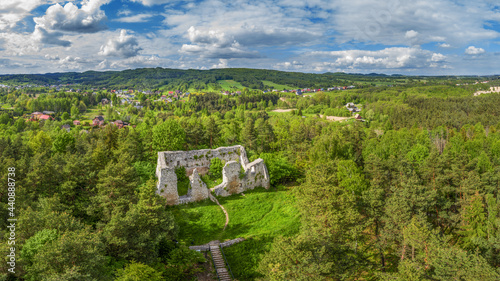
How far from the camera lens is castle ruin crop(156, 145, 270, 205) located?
3766cm

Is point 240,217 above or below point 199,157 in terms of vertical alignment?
below

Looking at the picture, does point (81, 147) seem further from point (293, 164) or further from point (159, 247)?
point (293, 164)

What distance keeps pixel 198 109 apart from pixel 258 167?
124m

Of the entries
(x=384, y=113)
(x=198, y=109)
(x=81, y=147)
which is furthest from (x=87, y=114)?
(x=384, y=113)

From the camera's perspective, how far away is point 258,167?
147ft

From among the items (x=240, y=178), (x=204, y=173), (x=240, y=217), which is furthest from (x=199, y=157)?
(x=240, y=217)

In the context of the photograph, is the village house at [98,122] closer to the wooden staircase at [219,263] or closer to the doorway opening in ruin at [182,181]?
the doorway opening in ruin at [182,181]

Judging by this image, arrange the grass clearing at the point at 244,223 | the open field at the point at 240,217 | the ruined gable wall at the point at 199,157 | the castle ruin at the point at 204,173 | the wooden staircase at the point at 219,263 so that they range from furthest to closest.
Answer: the ruined gable wall at the point at 199,157
the castle ruin at the point at 204,173
the open field at the point at 240,217
the grass clearing at the point at 244,223
the wooden staircase at the point at 219,263

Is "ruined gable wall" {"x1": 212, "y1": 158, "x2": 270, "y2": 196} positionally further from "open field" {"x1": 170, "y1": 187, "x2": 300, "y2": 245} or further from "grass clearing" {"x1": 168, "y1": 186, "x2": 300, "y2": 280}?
"open field" {"x1": 170, "y1": 187, "x2": 300, "y2": 245}

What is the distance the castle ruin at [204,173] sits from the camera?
37.7m

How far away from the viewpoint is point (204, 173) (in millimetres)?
45625

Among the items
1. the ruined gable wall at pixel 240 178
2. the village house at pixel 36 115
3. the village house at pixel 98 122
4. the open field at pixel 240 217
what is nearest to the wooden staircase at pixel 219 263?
the open field at pixel 240 217

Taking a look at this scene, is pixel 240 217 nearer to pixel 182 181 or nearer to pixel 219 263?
pixel 219 263

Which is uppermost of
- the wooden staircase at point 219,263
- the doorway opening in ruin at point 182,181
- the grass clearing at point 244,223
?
the doorway opening in ruin at point 182,181
